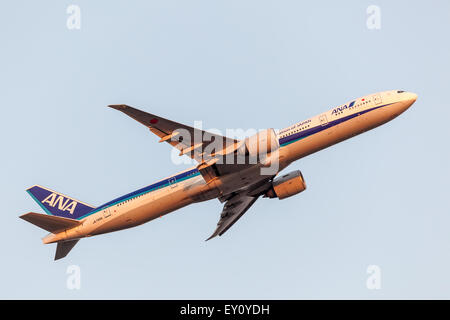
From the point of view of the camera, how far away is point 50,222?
51.6 meters

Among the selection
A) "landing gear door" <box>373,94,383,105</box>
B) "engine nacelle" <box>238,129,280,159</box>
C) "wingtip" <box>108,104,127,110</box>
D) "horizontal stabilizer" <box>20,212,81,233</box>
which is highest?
"landing gear door" <box>373,94,383,105</box>

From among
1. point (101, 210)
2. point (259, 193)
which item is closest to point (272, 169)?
point (259, 193)

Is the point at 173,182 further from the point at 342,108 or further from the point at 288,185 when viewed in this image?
the point at 342,108

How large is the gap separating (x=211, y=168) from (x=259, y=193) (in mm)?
8618

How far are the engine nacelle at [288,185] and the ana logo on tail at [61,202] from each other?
1736 cm

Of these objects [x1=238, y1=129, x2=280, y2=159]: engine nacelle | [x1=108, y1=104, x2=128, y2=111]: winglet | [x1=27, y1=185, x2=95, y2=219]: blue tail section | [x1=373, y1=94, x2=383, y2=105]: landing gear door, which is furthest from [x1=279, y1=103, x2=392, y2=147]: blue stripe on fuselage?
[x1=27, y1=185, x2=95, y2=219]: blue tail section

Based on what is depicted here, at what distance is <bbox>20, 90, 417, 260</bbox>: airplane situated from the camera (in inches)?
1875

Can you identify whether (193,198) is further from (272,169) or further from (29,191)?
(29,191)

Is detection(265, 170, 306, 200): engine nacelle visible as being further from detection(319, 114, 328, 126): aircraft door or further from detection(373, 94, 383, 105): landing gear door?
detection(373, 94, 383, 105): landing gear door

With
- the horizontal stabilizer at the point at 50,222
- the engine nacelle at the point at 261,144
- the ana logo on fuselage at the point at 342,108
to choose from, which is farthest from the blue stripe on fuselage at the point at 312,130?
the horizontal stabilizer at the point at 50,222

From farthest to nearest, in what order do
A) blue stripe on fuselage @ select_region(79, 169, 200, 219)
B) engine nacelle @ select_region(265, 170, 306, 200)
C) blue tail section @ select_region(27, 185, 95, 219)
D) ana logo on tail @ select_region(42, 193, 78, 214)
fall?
ana logo on tail @ select_region(42, 193, 78, 214), blue tail section @ select_region(27, 185, 95, 219), engine nacelle @ select_region(265, 170, 306, 200), blue stripe on fuselage @ select_region(79, 169, 200, 219)

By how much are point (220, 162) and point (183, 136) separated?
352 cm

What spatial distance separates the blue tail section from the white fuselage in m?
1.54

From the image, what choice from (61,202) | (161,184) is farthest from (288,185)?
(61,202)
